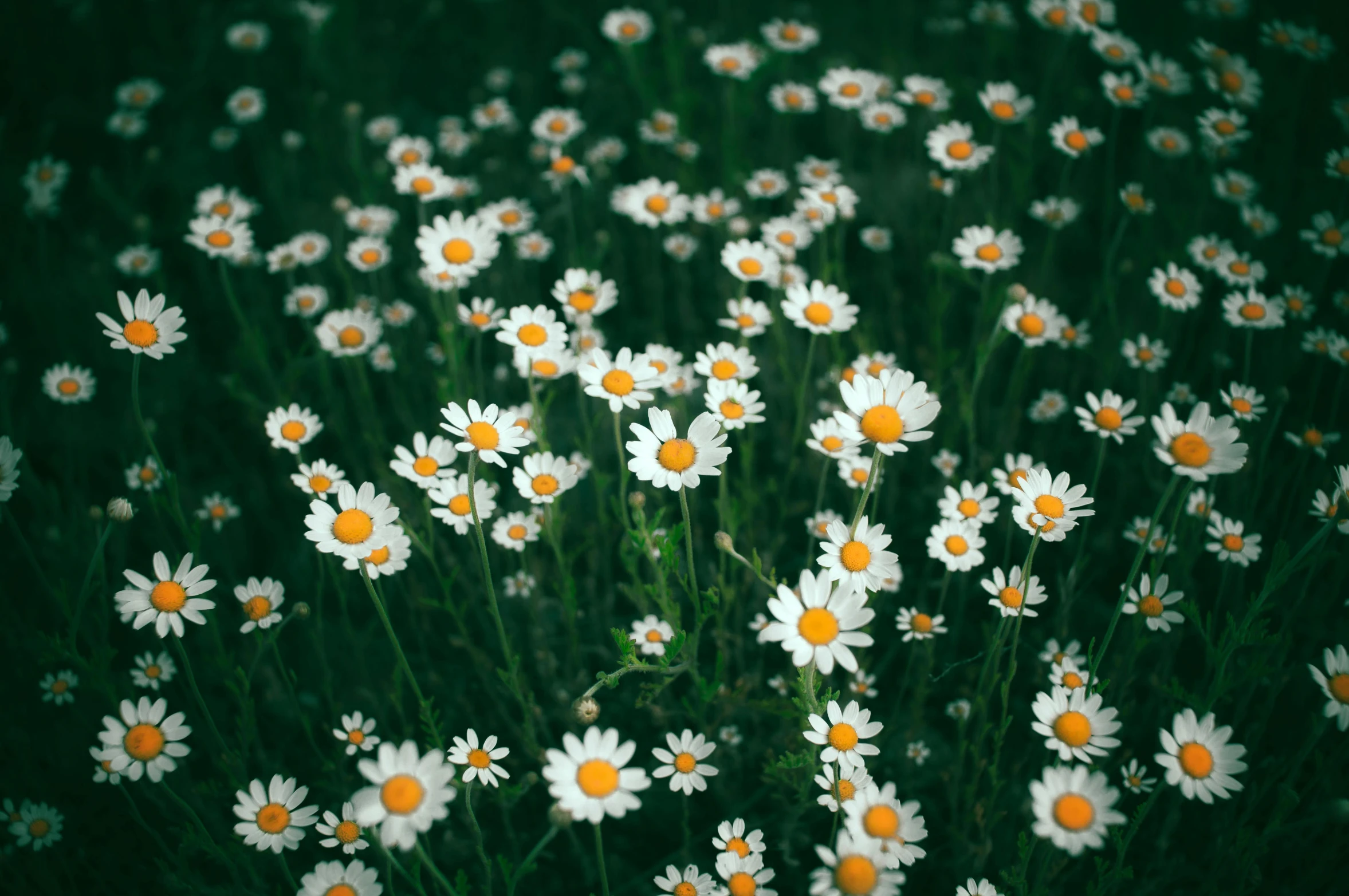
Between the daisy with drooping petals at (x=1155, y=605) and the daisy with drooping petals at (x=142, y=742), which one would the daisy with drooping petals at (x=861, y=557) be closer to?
the daisy with drooping petals at (x=1155, y=605)

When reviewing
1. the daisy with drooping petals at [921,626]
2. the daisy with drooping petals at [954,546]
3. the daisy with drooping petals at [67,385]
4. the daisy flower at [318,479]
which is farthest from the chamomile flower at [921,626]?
the daisy with drooping petals at [67,385]

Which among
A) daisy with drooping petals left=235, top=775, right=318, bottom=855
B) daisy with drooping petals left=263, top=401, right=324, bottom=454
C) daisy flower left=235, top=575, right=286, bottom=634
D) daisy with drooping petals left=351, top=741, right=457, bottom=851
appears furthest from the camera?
daisy with drooping petals left=263, top=401, right=324, bottom=454

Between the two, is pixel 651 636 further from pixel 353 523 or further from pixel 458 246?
pixel 458 246

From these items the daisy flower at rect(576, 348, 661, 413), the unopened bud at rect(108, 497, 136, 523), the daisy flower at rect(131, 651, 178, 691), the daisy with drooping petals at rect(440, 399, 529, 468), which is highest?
the daisy with drooping petals at rect(440, 399, 529, 468)

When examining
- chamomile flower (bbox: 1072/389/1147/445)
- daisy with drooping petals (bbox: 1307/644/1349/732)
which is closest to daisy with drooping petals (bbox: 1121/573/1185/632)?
daisy with drooping petals (bbox: 1307/644/1349/732)

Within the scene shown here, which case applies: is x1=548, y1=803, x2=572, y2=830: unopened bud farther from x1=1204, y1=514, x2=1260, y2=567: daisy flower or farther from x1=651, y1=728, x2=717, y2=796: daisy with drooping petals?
x1=1204, y1=514, x2=1260, y2=567: daisy flower

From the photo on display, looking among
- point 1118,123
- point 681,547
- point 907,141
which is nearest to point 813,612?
point 681,547

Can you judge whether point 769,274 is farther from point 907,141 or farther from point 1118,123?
point 1118,123
